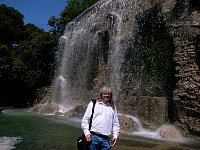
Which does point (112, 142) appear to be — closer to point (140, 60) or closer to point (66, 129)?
point (66, 129)

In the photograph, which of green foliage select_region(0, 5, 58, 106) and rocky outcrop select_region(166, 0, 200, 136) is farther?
green foliage select_region(0, 5, 58, 106)

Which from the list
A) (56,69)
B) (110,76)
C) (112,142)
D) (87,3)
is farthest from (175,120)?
(87,3)

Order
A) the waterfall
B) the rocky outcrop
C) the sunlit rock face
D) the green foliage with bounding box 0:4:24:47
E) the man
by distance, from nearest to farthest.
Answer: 1. the man
2. the rocky outcrop
3. the sunlit rock face
4. the waterfall
5. the green foliage with bounding box 0:4:24:47

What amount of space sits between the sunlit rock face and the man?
1013 cm

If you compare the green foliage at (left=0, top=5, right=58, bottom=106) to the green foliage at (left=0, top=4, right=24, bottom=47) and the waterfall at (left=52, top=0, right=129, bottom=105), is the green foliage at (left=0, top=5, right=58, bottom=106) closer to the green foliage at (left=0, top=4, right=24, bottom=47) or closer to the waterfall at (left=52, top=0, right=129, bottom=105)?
the waterfall at (left=52, top=0, right=129, bottom=105)

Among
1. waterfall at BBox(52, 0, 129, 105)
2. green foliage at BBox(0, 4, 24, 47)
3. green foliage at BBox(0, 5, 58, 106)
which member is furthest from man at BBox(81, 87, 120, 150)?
green foliage at BBox(0, 4, 24, 47)

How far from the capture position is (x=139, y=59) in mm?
23188

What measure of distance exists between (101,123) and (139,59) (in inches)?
687

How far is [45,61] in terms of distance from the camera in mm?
38406

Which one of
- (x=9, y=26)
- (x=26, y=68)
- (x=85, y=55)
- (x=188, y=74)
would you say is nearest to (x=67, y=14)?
(x=9, y=26)

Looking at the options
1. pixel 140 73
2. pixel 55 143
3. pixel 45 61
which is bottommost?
pixel 55 143

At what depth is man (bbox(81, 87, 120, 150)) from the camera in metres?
5.95

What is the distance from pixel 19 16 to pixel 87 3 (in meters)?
8.69

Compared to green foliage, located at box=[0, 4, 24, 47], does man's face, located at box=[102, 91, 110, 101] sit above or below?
below
